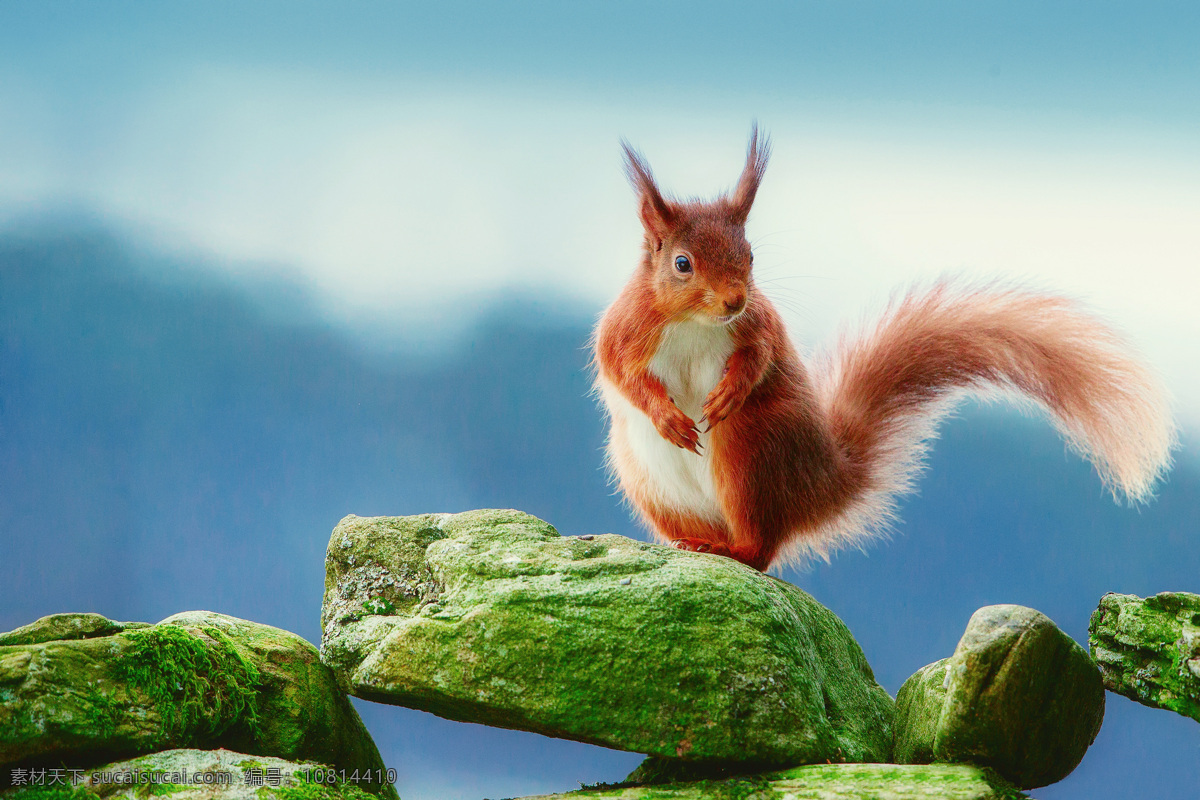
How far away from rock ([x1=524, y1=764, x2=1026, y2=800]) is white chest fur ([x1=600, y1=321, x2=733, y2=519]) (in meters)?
0.97

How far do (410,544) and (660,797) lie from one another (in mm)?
920

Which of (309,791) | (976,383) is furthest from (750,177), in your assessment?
(309,791)

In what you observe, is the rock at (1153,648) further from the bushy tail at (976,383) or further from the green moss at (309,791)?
the green moss at (309,791)

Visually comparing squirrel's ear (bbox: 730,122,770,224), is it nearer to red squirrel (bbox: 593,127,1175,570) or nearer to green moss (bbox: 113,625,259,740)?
red squirrel (bbox: 593,127,1175,570)

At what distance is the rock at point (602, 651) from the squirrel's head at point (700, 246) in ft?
2.22

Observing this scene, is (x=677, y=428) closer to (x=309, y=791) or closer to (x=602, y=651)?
(x=602, y=651)

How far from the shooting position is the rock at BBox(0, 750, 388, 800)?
1.73 metres

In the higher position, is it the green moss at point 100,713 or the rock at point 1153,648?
the rock at point 1153,648

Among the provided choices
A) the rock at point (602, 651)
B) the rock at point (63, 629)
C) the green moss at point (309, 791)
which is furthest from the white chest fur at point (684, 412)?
the rock at point (63, 629)

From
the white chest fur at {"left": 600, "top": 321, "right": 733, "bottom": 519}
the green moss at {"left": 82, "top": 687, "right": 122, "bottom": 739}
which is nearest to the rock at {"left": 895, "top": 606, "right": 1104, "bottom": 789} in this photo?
the white chest fur at {"left": 600, "top": 321, "right": 733, "bottom": 519}

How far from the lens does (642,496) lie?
2.91m

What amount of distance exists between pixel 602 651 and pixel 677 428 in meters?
0.75

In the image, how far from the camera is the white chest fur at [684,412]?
101 inches

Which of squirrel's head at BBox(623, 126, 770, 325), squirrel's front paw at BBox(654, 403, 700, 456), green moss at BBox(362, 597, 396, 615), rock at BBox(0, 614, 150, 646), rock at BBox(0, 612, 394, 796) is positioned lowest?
rock at BBox(0, 612, 394, 796)
